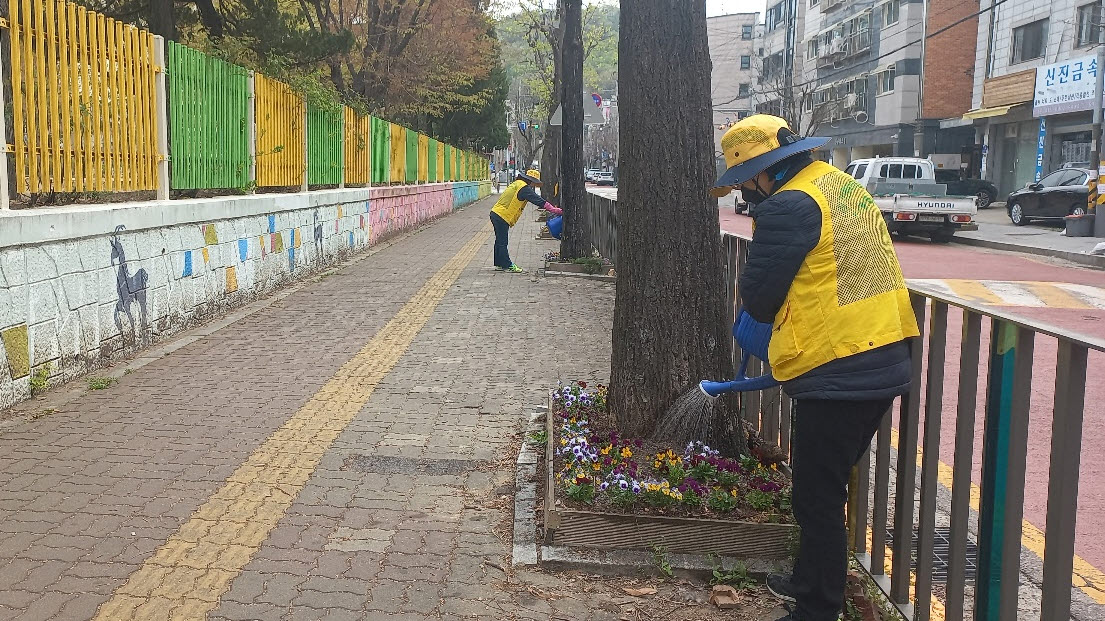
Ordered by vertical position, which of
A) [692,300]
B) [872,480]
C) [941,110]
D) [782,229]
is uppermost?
[941,110]

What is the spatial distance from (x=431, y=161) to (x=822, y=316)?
25863 mm

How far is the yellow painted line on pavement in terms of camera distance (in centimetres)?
332

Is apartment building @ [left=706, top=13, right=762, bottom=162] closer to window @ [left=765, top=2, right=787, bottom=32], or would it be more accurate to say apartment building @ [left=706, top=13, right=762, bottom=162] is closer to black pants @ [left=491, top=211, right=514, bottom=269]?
window @ [left=765, top=2, right=787, bottom=32]

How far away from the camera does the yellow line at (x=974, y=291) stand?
11.5m

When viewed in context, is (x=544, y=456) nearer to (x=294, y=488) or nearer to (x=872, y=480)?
(x=294, y=488)

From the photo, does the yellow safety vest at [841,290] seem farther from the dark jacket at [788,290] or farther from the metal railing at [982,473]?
the metal railing at [982,473]

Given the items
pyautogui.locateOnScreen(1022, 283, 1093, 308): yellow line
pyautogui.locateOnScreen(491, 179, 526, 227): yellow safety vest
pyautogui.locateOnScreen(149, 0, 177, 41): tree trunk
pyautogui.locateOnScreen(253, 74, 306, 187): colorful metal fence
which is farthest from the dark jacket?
pyautogui.locateOnScreen(149, 0, 177, 41): tree trunk

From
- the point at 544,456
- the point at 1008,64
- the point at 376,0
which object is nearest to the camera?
the point at 544,456

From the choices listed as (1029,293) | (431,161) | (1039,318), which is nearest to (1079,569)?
(1039,318)

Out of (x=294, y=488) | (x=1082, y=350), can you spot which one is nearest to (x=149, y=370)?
(x=294, y=488)

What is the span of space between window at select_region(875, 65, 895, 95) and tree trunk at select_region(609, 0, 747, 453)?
40.7 m

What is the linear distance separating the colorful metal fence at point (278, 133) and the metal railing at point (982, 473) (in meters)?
9.07

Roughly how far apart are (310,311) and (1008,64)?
2986 cm

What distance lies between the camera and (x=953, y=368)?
21.6 feet
